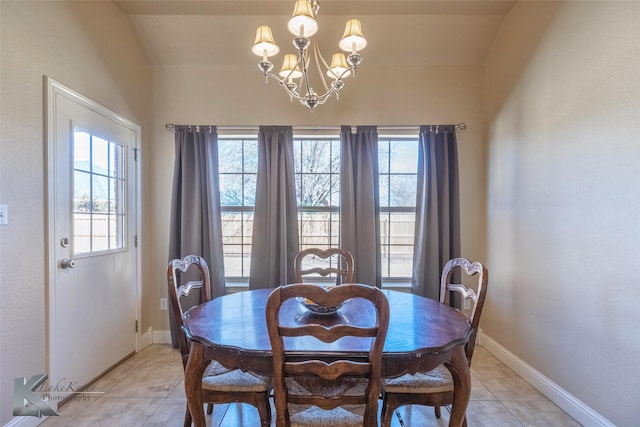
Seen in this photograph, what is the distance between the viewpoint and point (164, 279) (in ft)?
9.70

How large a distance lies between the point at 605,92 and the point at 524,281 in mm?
1413

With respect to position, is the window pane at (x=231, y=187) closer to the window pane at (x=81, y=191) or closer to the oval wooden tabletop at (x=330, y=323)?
the window pane at (x=81, y=191)

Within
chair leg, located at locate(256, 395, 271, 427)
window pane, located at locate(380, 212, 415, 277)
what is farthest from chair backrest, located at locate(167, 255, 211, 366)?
window pane, located at locate(380, 212, 415, 277)

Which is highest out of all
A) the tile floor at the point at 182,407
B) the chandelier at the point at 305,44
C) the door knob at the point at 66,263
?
the chandelier at the point at 305,44

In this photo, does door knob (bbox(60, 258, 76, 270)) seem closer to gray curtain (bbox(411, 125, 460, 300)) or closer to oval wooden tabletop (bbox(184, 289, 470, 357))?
oval wooden tabletop (bbox(184, 289, 470, 357))

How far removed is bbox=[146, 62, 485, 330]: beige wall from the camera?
2.93m

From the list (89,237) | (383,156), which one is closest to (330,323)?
(89,237)

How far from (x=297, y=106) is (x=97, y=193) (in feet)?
6.17

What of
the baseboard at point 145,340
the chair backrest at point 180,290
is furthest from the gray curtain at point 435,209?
the baseboard at point 145,340

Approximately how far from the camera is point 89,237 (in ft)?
7.25

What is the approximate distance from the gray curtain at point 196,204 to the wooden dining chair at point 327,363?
6.01 ft

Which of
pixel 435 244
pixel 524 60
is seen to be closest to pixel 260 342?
pixel 435 244

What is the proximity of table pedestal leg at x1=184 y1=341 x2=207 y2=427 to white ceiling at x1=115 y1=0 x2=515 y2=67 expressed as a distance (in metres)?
2.62

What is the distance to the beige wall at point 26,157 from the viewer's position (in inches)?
63.5
